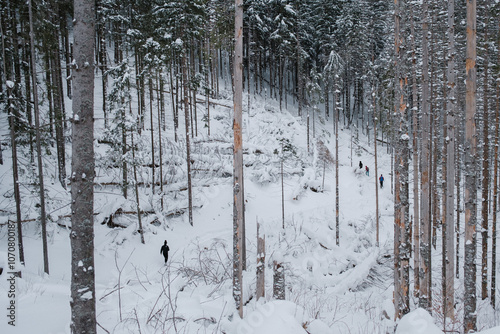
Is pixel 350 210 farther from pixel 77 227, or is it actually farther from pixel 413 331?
pixel 77 227

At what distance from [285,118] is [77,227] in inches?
1255


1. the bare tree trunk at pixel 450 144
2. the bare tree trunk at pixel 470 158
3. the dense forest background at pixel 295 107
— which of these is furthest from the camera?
the dense forest background at pixel 295 107

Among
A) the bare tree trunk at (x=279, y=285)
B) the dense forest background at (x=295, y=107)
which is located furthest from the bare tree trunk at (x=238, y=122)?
the dense forest background at (x=295, y=107)

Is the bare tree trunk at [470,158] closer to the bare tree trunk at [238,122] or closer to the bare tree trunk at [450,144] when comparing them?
the bare tree trunk at [450,144]

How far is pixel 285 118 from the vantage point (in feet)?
112

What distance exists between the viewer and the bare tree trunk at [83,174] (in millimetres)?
3432

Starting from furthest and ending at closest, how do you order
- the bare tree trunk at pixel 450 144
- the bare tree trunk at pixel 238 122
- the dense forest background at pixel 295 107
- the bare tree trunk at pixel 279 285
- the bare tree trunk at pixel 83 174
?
the dense forest background at pixel 295 107 < the bare tree trunk at pixel 450 144 < the bare tree trunk at pixel 238 122 < the bare tree trunk at pixel 279 285 < the bare tree trunk at pixel 83 174

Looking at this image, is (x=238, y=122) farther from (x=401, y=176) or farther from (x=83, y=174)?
(x=401, y=176)

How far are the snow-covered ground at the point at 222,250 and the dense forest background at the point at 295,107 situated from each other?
0.59 meters

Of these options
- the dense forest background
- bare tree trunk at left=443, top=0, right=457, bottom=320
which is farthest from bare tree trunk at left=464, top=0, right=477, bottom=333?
bare tree trunk at left=443, top=0, right=457, bottom=320

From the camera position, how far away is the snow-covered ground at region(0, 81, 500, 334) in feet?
16.4

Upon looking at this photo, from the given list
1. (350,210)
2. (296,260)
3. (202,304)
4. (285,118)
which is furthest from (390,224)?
(202,304)

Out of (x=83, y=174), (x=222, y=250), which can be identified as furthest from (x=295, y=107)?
(x=83, y=174)

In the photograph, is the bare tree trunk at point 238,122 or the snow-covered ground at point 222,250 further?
the bare tree trunk at point 238,122
